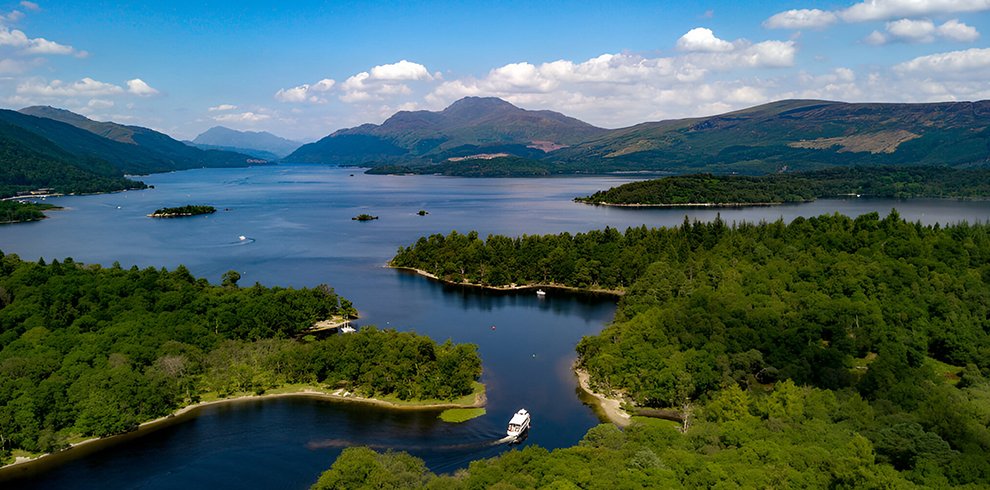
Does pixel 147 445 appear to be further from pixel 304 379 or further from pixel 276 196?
pixel 276 196

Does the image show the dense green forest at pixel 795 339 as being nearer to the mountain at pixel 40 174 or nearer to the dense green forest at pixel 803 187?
the dense green forest at pixel 803 187

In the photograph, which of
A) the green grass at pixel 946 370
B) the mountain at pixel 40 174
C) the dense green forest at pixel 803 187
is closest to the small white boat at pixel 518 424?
the green grass at pixel 946 370

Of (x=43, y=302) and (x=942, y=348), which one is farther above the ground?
(x=43, y=302)

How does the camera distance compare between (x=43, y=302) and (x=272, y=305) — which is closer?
(x=43, y=302)

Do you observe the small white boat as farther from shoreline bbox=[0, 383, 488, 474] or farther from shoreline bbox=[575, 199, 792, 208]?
shoreline bbox=[575, 199, 792, 208]

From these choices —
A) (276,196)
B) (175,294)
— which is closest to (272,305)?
(175,294)

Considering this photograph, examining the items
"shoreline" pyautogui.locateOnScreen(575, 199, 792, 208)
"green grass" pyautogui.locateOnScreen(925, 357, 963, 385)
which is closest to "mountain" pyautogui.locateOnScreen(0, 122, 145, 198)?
"shoreline" pyautogui.locateOnScreen(575, 199, 792, 208)
